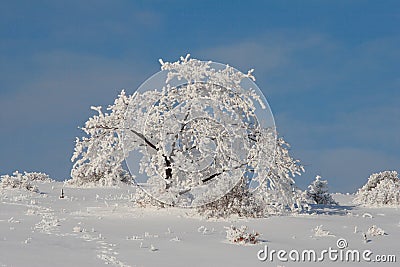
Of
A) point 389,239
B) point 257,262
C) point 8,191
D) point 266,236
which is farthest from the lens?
point 8,191

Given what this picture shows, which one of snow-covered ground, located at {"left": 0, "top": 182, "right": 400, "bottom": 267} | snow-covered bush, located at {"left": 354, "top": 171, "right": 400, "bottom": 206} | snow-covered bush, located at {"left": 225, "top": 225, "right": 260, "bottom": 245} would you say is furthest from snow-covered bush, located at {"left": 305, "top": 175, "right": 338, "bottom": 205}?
snow-covered bush, located at {"left": 225, "top": 225, "right": 260, "bottom": 245}

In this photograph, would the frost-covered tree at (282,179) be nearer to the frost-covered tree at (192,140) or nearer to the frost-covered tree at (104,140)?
the frost-covered tree at (192,140)

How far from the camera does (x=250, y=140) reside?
76.0 feet

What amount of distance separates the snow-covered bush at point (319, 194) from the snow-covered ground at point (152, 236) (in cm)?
1159

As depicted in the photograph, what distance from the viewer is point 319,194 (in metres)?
35.8

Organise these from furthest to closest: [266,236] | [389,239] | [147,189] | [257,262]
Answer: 1. [147,189]
2. [389,239]
3. [266,236]
4. [257,262]

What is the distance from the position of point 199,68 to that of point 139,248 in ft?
37.6

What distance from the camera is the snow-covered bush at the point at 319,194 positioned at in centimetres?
3550

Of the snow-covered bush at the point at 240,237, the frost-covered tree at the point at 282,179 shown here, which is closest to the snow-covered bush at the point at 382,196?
the frost-covered tree at the point at 282,179

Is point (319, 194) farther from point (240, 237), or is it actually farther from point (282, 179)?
point (240, 237)

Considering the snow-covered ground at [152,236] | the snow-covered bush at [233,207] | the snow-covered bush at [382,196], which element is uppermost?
the snow-covered bush at [382,196]

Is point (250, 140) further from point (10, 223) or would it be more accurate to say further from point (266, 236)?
point (10, 223)

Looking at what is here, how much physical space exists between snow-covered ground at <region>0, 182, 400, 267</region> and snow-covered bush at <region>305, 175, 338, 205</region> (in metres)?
11.6

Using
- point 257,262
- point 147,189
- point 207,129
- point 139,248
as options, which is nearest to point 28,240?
point 139,248
